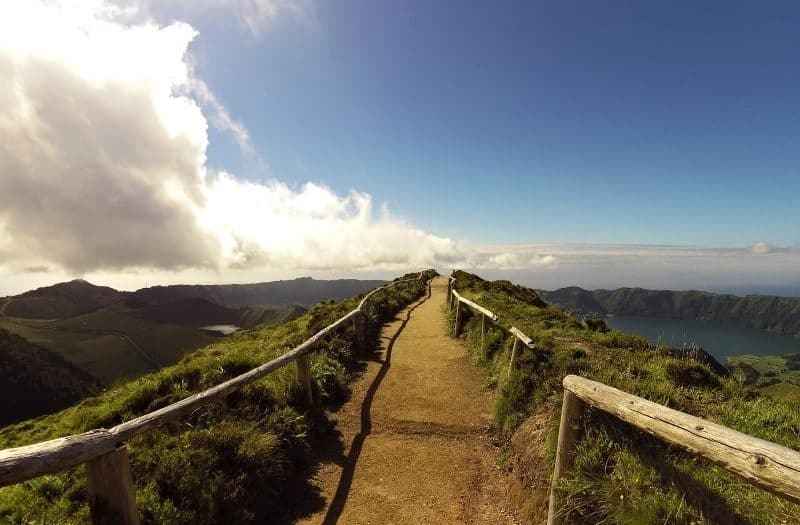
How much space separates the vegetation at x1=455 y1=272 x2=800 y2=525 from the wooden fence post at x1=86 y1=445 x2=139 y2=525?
4.76 meters

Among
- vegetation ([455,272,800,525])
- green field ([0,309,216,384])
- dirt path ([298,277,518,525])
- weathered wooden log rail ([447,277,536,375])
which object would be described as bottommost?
green field ([0,309,216,384])

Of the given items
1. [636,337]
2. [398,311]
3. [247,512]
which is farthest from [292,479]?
[398,311]

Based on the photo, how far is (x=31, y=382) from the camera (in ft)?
341

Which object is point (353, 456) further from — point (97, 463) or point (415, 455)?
point (97, 463)

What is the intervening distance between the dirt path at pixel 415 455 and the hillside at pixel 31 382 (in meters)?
108

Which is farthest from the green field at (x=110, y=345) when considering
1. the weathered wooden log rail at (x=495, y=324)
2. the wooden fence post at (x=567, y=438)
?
the wooden fence post at (x=567, y=438)

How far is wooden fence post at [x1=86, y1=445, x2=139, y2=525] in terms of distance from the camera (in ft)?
12.0

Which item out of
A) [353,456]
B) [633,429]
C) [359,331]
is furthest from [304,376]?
[633,429]

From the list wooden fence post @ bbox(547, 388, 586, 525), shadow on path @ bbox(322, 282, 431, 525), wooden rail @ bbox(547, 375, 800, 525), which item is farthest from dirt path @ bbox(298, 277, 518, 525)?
wooden rail @ bbox(547, 375, 800, 525)

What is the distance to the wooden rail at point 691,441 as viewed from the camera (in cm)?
244

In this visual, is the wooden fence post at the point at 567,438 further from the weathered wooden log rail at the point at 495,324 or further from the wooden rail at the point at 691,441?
the weathered wooden log rail at the point at 495,324

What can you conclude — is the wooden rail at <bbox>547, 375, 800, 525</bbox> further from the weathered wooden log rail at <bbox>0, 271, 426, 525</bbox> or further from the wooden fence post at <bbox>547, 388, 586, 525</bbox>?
the weathered wooden log rail at <bbox>0, 271, 426, 525</bbox>

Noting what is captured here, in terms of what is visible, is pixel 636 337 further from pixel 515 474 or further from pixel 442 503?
pixel 442 503

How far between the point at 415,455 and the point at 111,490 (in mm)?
4959
